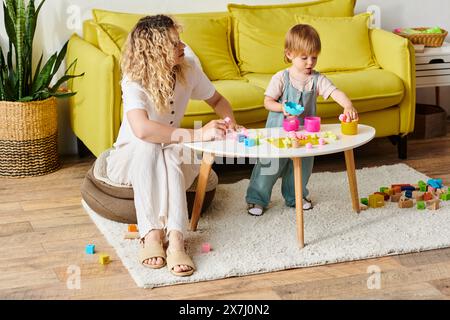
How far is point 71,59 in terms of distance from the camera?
169 inches

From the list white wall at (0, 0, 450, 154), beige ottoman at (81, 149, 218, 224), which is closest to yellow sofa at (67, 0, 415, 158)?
white wall at (0, 0, 450, 154)

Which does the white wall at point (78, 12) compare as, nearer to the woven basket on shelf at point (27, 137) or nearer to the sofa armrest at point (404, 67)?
the woven basket on shelf at point (27, 137)

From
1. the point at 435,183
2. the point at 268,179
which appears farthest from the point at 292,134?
the point at 435,183

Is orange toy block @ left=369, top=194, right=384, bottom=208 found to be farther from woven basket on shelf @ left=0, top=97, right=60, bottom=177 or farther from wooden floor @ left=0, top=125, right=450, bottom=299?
woven basket on shelf @ left=0, top=97, right=60, bottom=177

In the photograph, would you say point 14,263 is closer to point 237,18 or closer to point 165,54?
point 165,54

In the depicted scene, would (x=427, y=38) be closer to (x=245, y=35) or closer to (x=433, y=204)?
(x=245, y=35)

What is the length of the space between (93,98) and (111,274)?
1254 mm

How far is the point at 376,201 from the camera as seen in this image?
11.5ft

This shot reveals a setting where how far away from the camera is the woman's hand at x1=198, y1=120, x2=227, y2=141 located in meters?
3.03

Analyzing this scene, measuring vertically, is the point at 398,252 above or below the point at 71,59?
below
